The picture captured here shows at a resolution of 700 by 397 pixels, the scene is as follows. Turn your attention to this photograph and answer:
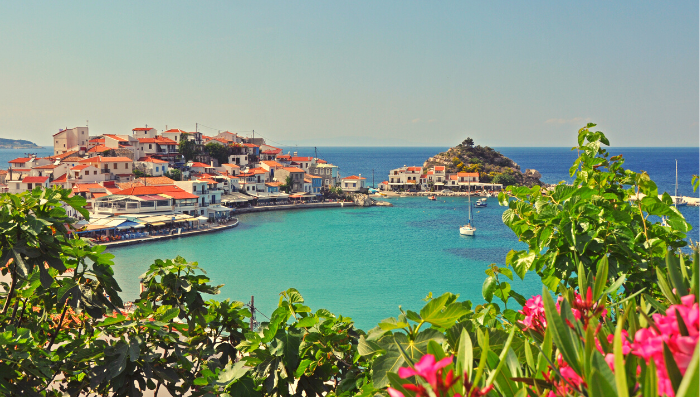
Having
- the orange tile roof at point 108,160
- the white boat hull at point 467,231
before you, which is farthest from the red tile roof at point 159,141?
the white boat hull at point 467,231

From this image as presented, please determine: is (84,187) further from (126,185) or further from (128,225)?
(128,225)

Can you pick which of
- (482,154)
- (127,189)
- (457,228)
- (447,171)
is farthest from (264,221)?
(482,154)

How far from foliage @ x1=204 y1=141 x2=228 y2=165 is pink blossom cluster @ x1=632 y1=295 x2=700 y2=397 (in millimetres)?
54914

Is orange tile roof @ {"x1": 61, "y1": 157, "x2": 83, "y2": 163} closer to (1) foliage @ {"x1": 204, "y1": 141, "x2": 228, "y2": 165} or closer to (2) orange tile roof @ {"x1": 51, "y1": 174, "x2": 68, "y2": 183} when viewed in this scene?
(2) orange tile roof @ {"x1": 51, "y1": 174, "x2": 68, "y2": 183}

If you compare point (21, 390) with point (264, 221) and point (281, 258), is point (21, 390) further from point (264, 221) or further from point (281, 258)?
point (264, 221)

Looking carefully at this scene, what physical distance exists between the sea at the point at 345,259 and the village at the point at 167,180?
89.5 inches

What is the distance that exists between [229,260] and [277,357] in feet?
85.6

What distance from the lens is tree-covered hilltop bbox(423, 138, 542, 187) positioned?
220 ft

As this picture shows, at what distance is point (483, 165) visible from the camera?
238ft

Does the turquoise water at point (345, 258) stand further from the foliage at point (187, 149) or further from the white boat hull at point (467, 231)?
the foliage at point (187, 149)

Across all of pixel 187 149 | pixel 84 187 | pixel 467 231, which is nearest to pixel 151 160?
pixel 187 149

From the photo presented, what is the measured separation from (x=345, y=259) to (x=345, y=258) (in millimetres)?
236

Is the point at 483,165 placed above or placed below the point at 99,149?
below

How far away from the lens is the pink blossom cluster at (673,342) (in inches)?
25.0
